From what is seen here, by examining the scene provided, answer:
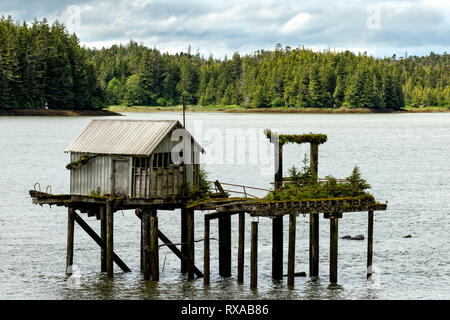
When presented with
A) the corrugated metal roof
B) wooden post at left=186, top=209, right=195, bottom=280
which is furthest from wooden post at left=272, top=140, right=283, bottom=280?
the corrugated metal roof

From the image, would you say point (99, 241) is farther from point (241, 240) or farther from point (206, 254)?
point (241, 240)

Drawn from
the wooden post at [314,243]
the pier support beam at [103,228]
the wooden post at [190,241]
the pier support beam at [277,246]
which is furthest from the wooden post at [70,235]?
the wooden post at [314,243]

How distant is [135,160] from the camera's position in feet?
118

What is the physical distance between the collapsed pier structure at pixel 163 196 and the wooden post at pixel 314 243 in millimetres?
72

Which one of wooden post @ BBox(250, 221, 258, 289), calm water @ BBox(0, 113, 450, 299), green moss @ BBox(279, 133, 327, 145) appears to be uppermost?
green moss @ BBox(279, 133, 327, 145)

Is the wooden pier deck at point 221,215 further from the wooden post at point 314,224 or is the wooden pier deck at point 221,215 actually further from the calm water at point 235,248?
the calm water at point 235,248

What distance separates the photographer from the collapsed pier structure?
3534 centimetres

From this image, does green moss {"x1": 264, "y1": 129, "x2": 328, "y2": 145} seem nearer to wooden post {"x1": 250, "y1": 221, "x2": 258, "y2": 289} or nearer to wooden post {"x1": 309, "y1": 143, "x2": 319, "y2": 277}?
wooden post {"x1": 309, "y1": 143, "x2": 319, "y2": 277}

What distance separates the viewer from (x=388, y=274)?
4297cm

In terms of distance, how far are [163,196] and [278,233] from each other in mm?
6088

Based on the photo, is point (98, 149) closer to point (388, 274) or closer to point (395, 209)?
point (388, 274)

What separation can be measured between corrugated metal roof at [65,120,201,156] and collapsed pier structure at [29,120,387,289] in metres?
0.05

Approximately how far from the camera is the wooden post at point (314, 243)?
38.6 m

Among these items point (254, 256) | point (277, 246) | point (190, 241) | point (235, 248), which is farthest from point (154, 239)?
point (235, 248)
